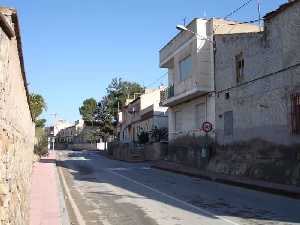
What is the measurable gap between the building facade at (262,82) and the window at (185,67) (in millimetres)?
3835

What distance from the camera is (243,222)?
460 inches

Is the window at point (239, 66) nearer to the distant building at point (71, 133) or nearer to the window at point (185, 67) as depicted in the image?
the window at point (185, 67)

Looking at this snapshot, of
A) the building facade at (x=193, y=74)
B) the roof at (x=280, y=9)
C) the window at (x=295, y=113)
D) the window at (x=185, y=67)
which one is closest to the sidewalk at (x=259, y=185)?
the window at (x=295, y=113)

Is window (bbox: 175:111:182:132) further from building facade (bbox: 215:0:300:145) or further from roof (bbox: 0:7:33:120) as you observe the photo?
roof (bbox: 0:7:33:120)

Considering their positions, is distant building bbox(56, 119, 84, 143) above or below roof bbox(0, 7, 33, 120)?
above

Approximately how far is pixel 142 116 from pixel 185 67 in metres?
28.1

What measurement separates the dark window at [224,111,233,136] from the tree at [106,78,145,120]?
69.5m

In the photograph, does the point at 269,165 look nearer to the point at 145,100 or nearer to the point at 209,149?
the point at 209,149

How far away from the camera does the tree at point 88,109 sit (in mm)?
107250

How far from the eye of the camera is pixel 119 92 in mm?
100500

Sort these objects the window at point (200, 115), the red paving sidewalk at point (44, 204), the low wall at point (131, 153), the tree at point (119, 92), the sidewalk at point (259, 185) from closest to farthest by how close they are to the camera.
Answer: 1. the red paving sidewalk at point (44, 204)
2. the sidewalk at point (259, 185)
3. the window at point (200, 115)
4. the low wall at point (131, 153)
5. the tree at point (119, 92)

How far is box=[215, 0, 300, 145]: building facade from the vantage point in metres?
22.0

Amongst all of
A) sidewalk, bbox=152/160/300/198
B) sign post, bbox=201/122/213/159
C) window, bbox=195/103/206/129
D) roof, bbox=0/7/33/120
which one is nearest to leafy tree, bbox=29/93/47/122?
window, bbox=195/103/206/129

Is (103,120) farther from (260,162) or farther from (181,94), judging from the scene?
(260,162)
